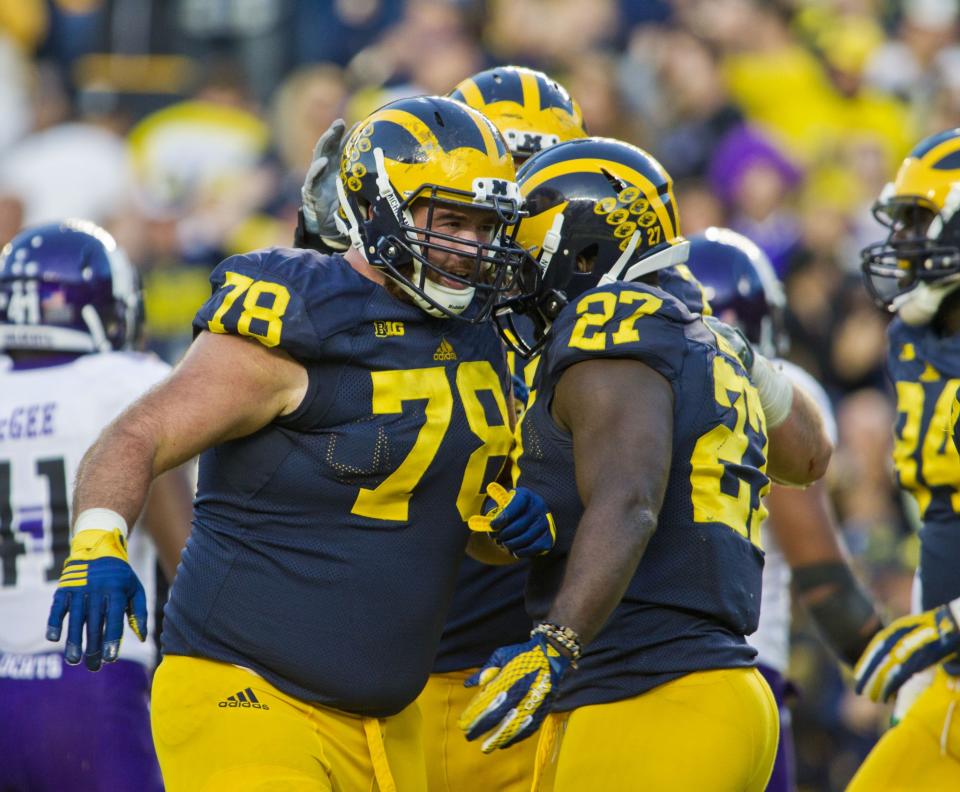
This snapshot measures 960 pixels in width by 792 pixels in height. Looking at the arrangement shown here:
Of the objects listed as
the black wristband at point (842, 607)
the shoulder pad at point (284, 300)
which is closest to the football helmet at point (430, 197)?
the shoulder pad at point (284, 300)

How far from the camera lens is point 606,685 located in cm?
346

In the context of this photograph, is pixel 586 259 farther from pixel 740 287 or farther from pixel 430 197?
pixel 740 287

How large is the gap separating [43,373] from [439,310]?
5.42 feet

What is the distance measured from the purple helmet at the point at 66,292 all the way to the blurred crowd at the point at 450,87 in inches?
181

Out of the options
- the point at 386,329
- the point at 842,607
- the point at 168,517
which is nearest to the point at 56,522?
the point at 168,517

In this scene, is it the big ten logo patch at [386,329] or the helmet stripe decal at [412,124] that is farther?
Result: the helmet stripe decal at [412,124]

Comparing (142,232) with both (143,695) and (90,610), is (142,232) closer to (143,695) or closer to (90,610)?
(143,695)

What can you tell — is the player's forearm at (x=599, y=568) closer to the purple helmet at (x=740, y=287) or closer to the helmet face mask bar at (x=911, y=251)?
the helmet face mask bar at (x=911, y=251)

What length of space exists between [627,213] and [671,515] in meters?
0.75

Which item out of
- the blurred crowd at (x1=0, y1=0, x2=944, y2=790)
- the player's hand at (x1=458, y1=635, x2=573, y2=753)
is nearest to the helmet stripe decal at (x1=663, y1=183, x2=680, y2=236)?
the player's hand at (x1=458, y1=635, x2=573, y2=753)

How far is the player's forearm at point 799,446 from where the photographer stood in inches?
163

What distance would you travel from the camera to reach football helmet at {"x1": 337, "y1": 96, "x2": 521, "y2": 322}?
3.59 m

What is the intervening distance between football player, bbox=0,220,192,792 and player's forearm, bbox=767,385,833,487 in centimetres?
165

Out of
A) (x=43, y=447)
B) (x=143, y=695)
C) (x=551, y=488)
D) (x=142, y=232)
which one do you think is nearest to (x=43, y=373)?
(x=43, y=447)
